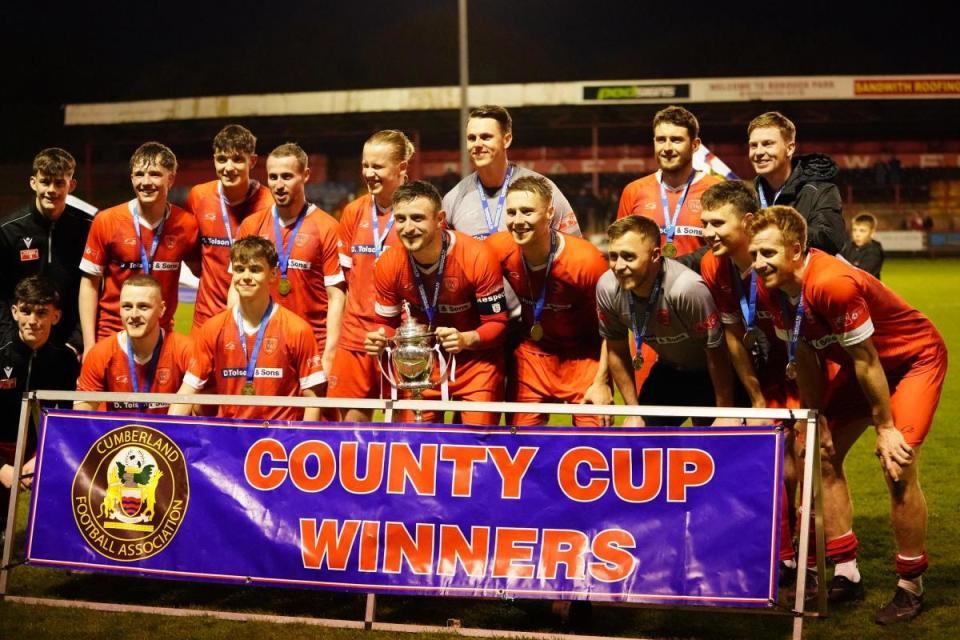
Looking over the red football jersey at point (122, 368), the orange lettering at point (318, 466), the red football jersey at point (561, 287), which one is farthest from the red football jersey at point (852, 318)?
the red football jersey at point (122, 368)

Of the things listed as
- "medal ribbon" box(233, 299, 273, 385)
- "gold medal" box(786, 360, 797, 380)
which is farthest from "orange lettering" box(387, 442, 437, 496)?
"gold medal" box(786, 360, 797, 380)

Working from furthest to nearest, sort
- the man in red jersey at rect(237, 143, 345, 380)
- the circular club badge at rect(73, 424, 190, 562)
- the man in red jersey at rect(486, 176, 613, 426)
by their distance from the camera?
the man in red jersey at rect(237, 143, 345, 380) → the man in red jersey at rect(486, 176, 613, 426) → the circular club badge at rect(73, 424, 190, 562)

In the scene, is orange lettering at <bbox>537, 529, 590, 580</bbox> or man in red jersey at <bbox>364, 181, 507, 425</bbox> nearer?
orange lettering at <bbox>537, 529, 590, 580</bbox>

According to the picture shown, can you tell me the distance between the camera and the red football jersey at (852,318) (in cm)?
425

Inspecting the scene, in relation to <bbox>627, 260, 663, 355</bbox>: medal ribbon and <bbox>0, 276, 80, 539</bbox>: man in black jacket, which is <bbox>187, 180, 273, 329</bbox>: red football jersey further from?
<bbox>627, 260, 663, 355</bbox>: medal ribbon

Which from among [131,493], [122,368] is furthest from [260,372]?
[131,493]

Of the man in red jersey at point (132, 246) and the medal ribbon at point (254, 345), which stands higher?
the man in red jersey at point (132, 246)

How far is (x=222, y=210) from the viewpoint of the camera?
6176mm

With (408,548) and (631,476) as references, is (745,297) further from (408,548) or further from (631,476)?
(408,548)

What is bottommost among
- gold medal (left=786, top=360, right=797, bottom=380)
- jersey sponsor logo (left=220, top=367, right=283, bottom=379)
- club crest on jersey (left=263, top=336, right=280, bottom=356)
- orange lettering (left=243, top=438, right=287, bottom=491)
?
orange lettering (left=243, top=438, right=287, bottom=491)

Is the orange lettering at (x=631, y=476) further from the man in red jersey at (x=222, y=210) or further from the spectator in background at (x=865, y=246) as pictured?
the spectator in background at (x=865, y=246)

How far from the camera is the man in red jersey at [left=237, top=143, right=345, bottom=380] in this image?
5.86m

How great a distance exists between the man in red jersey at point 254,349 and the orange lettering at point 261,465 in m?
0.74

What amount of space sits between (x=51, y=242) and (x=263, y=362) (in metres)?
1.95
